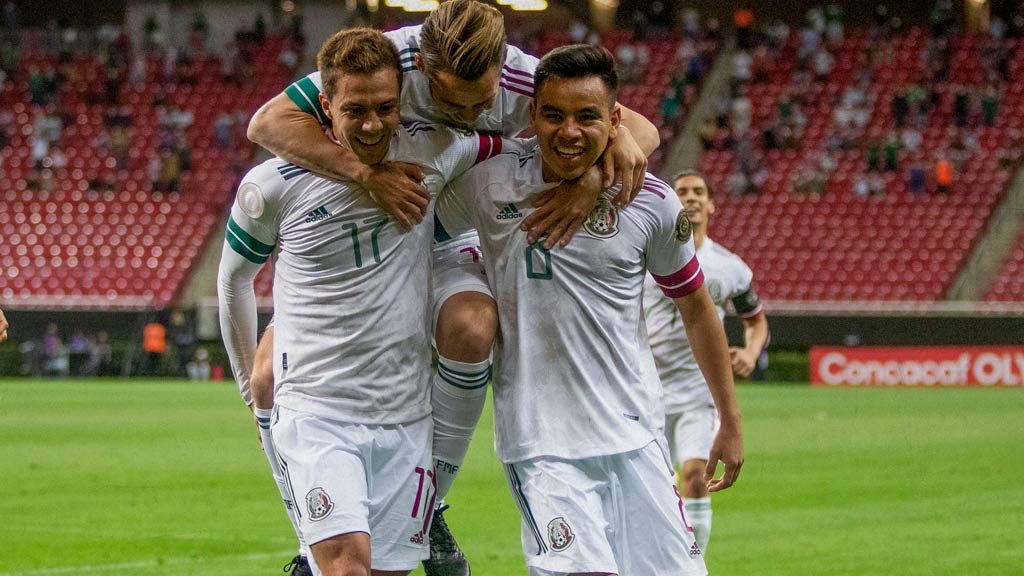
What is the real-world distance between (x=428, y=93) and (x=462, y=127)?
0.52 feet

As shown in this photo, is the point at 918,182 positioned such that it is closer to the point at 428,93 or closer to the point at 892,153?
the point at 892,153

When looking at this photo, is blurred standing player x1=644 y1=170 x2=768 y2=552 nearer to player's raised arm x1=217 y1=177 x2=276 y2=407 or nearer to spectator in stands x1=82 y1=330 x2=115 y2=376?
player's raised arm x1=217 y1=177 x2=276 y2=407

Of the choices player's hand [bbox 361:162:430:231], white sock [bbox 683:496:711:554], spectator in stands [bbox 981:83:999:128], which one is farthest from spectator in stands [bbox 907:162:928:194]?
player's hand [bbox 361:162:430:231]

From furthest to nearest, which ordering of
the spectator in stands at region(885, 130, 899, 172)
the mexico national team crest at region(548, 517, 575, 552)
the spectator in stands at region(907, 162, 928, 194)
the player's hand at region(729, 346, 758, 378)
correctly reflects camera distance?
the spectator in stands at region(885, 130, 899, 172), the spectator in stands at region(907, 162, 928, 194), the player's hand at region(729, 346, 758, 378), the mexico national team crest at region(548, 517, 575, 552)

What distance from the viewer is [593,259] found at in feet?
14.5

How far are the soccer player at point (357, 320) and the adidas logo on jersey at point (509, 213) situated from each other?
0.24 metres

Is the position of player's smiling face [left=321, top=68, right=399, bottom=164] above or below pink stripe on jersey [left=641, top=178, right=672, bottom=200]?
above

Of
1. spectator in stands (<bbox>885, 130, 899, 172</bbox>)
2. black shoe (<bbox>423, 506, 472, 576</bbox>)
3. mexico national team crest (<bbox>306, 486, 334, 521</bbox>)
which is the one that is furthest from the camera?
spectator in stands (<bbox>885, 130, 899, 172</bbox>)

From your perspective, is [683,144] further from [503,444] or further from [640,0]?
[503,444]

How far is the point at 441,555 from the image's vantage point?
5215mm

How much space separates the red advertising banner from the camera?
24.6 meters

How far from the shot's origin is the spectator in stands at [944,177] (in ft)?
95.6

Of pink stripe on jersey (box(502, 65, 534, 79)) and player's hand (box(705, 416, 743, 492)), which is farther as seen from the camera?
pink stripe on jersey (box(502, 65, 534, 79))

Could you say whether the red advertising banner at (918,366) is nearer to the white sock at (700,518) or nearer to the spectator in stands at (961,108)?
the spectator in stands at (961,108)
